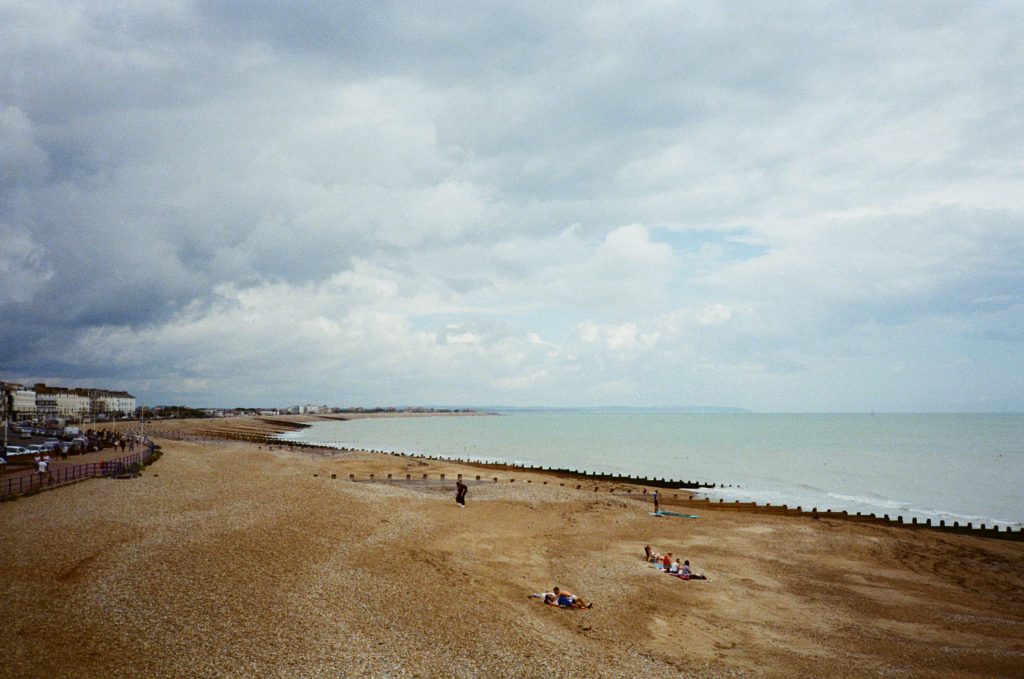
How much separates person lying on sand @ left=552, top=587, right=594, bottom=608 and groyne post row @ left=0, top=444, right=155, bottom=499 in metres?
27.2

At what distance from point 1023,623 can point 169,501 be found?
1434 inches

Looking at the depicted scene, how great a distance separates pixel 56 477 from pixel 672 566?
35428mm

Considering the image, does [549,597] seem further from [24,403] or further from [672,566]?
[24,403]

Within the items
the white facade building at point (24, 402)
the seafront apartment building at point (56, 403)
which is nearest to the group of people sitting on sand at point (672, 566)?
the seafront apartment building at point (56, 403)

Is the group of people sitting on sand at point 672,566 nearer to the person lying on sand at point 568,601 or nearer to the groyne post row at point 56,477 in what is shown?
the person lying on sand at point 568,601

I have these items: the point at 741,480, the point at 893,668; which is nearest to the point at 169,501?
the point at 893,668

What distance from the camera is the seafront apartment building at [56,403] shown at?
15262 centimetres

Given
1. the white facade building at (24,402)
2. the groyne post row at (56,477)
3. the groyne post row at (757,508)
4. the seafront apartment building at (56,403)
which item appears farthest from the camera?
the seafront apartment building at (56,403)

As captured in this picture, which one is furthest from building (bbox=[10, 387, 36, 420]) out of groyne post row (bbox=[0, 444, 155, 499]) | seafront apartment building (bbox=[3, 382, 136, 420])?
groyne post row (bbox=[0, 444, 155, 499])

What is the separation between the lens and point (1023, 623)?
19266 mm

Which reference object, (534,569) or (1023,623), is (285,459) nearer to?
(534,569)

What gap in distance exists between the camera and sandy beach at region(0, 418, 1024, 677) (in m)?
13.4

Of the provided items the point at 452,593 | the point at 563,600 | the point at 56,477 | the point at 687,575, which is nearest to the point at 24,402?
the point at 56,477

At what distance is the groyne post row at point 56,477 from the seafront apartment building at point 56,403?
13729cm
